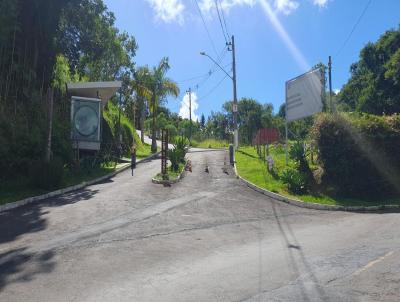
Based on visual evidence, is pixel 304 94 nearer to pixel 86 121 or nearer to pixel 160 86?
pixel 86 121

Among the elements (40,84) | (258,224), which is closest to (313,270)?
(258,224)

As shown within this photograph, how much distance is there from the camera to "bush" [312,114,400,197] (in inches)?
701

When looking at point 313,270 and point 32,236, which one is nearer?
point 313,270

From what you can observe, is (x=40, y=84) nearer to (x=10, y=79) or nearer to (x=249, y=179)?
(x=10, y=79)

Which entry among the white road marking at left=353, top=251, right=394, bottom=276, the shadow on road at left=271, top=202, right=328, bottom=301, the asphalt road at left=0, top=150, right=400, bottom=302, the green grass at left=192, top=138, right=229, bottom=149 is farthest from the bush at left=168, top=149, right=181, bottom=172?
the green grass at left=192, top=138, right=229, bottom=149

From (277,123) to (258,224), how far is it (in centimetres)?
6272

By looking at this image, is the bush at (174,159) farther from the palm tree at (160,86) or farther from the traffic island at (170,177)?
the palm tree at (160,86)

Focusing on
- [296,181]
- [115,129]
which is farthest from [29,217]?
[115,129]

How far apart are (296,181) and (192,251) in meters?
9.49

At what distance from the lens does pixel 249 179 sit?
21328 millimetres

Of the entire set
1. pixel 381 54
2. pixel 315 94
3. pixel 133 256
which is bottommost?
pixel 133 256

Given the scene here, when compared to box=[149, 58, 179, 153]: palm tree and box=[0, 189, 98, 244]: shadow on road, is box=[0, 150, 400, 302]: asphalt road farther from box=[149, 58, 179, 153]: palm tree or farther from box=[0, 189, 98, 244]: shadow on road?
box=[149, 58, 179, 153]: palm tree

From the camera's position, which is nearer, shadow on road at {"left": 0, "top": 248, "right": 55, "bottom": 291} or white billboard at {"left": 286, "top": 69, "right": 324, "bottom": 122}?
shadow on road at {"left": 0, "top": 248, "right": 55, "bottom": 291}

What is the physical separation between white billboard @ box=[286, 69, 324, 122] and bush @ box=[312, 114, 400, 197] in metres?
4.55
